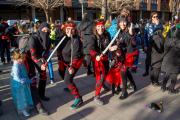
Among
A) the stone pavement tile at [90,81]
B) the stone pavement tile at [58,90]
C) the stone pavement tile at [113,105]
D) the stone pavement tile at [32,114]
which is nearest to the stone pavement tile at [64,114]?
the stone pavement tile at [32,114]

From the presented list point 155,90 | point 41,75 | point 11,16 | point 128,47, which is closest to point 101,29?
point 128,47

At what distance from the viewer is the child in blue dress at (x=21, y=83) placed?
2836 millimetres

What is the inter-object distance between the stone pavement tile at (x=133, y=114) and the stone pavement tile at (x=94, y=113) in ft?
0.81

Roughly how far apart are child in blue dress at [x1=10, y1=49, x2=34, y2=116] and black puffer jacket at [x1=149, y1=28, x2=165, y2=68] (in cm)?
309

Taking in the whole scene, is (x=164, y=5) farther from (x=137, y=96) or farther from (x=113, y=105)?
(x=113, y=105)

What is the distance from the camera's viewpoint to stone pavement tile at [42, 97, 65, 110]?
3.30 meters

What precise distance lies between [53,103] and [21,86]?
2.91ft

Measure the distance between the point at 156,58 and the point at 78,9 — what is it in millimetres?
26131

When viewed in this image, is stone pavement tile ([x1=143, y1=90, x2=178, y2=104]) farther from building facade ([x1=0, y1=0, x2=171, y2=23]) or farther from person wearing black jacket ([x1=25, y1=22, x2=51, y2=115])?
building facade ([x1=0, y1=0, x2=171, y2=23])

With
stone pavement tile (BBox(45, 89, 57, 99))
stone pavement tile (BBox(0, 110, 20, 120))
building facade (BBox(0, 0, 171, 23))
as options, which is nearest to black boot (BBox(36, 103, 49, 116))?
stone pavement tile (BBox(0, 110, 20, 120))

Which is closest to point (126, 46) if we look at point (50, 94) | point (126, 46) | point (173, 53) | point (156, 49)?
point (126, 46)

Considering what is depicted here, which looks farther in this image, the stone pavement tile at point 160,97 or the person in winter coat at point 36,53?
the stone pavement tile at point 160,97

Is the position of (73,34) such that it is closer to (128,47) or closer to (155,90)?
(128,47)

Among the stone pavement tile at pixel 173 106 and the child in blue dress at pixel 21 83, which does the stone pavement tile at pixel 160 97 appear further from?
the child in blue dress at pixel 21 83
